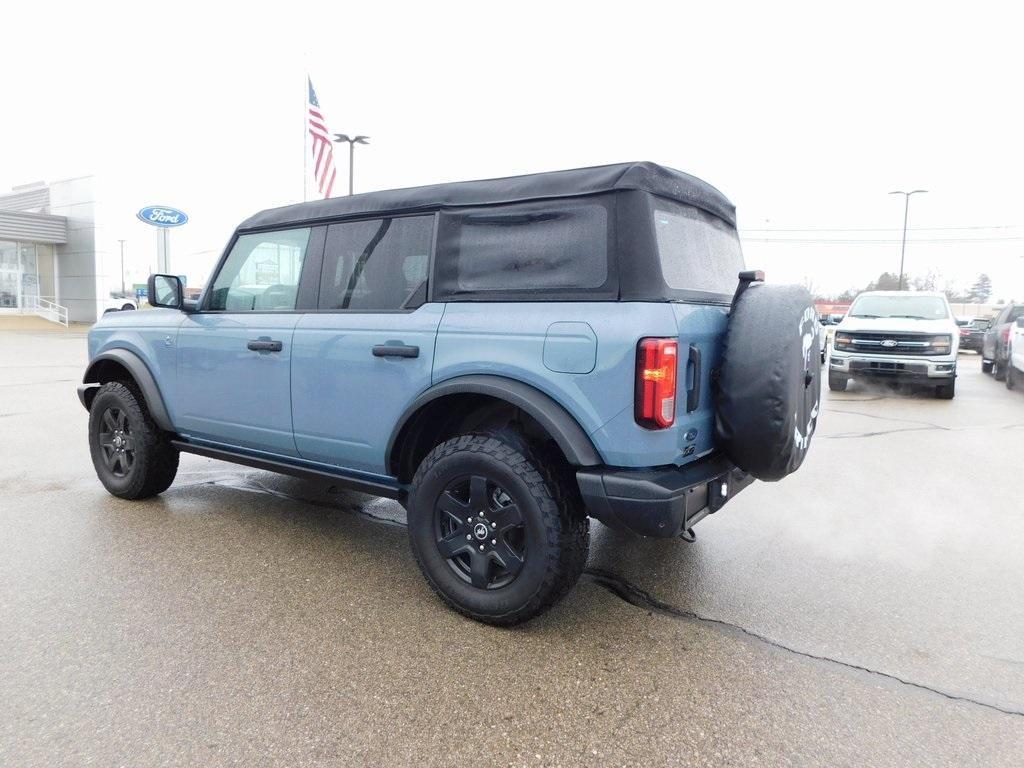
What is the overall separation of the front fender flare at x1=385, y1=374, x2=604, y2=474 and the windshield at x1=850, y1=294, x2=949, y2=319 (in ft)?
36.0

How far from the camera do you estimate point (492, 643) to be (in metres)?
2.82

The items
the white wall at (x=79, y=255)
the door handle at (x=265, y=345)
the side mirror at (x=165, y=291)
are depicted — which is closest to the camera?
the door handle at (x=265, y=345)

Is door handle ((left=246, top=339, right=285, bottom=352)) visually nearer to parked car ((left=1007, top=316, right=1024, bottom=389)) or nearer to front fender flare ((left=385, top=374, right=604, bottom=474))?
front fender flare ((left=385, top=374, right=604, bottom=474))

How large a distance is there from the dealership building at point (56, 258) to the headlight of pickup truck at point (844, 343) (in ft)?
109

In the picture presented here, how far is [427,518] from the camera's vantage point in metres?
3.08

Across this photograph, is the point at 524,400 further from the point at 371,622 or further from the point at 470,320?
the point at 371,622

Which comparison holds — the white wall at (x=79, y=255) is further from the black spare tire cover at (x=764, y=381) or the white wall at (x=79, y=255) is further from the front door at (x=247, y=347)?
the black spare tire cover at (x=764, y=381)

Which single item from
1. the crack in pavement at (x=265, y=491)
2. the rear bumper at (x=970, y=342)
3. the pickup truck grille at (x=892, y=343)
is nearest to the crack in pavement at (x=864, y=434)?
the pickup truck grille at (x=892, y=343)

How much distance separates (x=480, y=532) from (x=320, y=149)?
632 inches

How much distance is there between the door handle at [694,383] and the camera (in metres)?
2.75

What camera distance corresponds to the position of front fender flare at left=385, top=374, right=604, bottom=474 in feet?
8.81

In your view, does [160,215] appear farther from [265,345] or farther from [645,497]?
[645,497]

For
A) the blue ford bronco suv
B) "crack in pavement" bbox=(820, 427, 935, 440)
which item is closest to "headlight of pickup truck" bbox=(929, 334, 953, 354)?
"crack in pavement" bbox=(820, 427, 935, 440)

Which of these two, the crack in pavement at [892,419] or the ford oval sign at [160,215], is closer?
the crack in pavement at [892,419]
